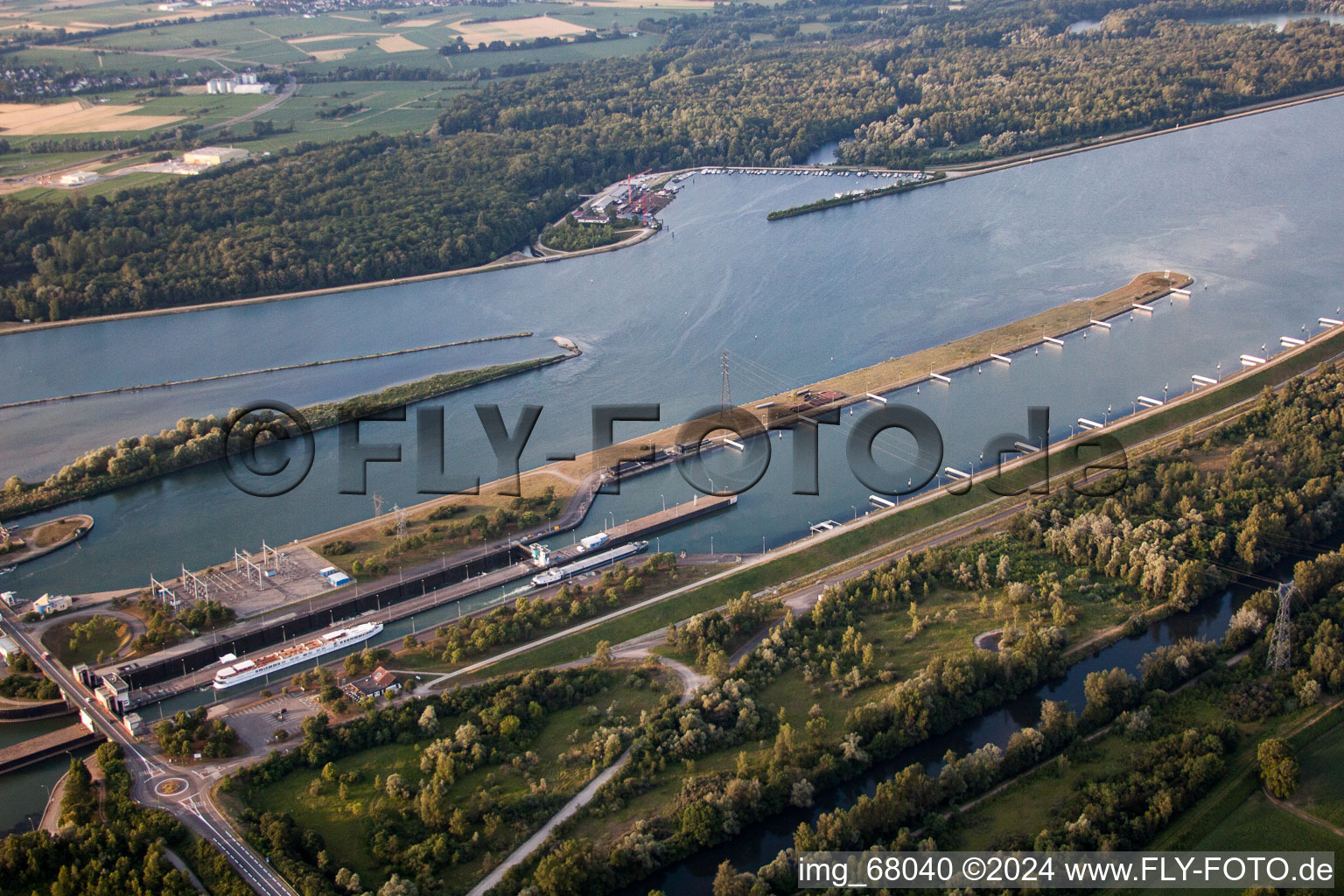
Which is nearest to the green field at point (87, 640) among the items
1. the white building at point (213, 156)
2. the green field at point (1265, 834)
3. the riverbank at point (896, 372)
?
the riverbank at point (896, 372)

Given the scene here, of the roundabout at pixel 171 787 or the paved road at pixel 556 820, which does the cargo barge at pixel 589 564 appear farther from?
the roundabout at pixel 171 787

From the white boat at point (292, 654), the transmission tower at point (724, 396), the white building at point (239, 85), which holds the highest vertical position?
the white building at point (239, 85)

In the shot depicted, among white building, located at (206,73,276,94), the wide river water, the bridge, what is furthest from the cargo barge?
white building, located at (206,73,276,94)

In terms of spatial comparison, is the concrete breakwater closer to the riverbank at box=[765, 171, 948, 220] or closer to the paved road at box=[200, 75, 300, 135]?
the riverbank at box=[765, 171, 948, 220]

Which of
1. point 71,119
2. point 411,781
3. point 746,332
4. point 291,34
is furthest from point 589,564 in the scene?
point 291,34

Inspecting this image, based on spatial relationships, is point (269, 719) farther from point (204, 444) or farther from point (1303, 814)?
point (1303, 814)

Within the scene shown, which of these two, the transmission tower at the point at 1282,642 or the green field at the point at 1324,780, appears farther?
the transmission tower at the point at 1282,642
